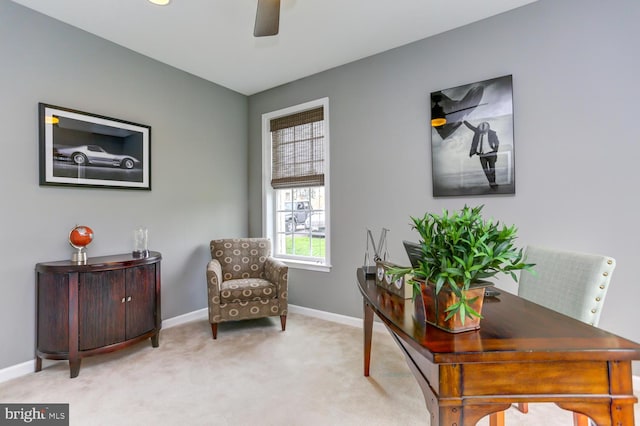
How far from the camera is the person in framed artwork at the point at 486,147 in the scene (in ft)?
8.18

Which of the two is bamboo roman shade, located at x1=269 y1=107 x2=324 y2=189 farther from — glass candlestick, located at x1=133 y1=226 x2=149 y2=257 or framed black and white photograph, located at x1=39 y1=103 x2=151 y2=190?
glass candlestick, located at x1=133 y1=226 x2=149 y2=257

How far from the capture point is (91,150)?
2.71 metres

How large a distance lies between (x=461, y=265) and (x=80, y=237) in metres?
2.83

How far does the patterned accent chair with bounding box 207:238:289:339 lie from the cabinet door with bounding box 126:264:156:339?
495 millimetres

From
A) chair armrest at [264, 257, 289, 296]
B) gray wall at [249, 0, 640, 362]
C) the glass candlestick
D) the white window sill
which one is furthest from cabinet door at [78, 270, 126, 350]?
gray wall at [249, 0, 640, 362]

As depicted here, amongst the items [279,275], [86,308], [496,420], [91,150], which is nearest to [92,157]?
[91,150]

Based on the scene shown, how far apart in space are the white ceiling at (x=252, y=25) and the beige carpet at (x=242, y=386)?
2868mm

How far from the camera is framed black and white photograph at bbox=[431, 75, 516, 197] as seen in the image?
245 cm

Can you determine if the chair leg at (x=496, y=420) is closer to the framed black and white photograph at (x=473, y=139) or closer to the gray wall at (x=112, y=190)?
the framed black and white photograph at (x=473, y=139)

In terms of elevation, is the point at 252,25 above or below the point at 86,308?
above

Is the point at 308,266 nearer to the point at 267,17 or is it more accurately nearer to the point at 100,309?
the point at 100,309

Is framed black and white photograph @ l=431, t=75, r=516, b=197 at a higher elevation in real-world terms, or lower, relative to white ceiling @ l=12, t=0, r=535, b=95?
lower

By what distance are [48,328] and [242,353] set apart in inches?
58.0

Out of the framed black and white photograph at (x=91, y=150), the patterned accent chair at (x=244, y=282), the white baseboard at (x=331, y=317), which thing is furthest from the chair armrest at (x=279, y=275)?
the framed black and white photograph at (x=91, y=150)
